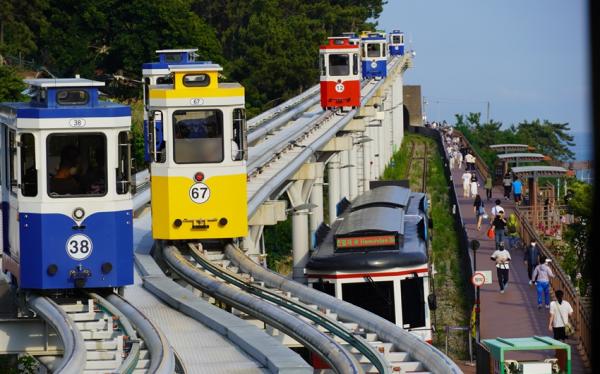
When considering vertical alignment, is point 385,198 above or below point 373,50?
below

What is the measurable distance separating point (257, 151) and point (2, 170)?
20789 mm

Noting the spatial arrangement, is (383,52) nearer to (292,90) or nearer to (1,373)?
(292,90)

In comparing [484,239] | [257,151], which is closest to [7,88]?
[257,151]

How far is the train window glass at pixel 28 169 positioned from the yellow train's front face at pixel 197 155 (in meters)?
4.18

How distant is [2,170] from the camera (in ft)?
47.9

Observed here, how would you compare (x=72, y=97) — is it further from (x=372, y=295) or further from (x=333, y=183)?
(x=333, y=183)

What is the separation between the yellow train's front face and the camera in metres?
17.4

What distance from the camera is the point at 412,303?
2391cm

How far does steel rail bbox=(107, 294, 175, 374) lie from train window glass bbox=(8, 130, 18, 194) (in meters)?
1.54

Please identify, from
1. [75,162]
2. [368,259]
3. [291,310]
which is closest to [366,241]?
[368,259]

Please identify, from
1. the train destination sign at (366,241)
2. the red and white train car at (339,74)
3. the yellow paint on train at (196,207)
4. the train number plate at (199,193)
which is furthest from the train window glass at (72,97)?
the red and white train car at (339,74)

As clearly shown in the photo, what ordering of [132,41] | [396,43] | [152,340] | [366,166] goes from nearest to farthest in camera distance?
[152,340] → [366,166] → [132,41] → [396,43]

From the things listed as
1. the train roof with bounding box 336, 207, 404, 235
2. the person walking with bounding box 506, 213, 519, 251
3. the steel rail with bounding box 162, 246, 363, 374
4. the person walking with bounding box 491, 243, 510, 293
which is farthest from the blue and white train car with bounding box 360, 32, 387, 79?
the steel rail with bounding box 162, 246, 363, 374

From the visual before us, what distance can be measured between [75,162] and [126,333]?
8.69ft
